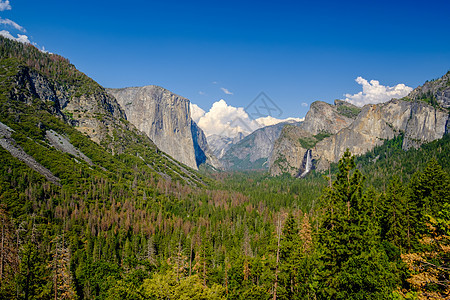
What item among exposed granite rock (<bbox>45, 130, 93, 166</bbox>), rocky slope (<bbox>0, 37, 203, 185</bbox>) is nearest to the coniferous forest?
rocky slope (<bbox>0, 37, 203, 185</bbox>)

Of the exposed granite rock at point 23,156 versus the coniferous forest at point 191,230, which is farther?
the exposed granite rock at point 23,156

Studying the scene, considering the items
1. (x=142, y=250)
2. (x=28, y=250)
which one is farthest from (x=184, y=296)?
(x=142, y=250)

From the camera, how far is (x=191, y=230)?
9544 cm

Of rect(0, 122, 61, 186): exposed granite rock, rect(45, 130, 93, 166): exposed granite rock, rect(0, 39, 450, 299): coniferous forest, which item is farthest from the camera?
rect(45, 130, 93, 166): exposed granite rock

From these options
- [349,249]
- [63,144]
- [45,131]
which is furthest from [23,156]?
[349,249]

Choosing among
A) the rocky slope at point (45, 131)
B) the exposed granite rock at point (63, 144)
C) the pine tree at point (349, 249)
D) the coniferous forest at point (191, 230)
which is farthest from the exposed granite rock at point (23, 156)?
the pine tree at point (349, 249)

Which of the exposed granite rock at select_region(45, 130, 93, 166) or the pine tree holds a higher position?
the exposed granite rock at select_region(45, 130, 93, 166)

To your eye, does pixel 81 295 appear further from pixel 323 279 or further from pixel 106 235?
pixel 323 279

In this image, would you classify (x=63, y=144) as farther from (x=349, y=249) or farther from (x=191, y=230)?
(x=349, y=249)

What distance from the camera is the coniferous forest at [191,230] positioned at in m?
20.2

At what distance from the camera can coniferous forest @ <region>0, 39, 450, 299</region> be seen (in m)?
20.2

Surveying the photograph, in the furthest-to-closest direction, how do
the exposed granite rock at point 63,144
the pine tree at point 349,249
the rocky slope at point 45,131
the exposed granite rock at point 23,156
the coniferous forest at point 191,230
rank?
the exposed granite rock at point 63,144 → the rocky slope at point 45,131 → the exposed granite rock at point 23,156 → the coniferous forest at point 191,230 → the pine tree at point 349,249

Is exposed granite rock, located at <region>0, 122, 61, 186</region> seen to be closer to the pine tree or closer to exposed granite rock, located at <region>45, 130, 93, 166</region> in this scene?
exposed granite rock, located at <region>45, 130, 93, 166</region>

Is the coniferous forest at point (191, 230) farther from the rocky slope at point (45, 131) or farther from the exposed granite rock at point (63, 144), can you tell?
the exposed granite rock at point (63, 144)
